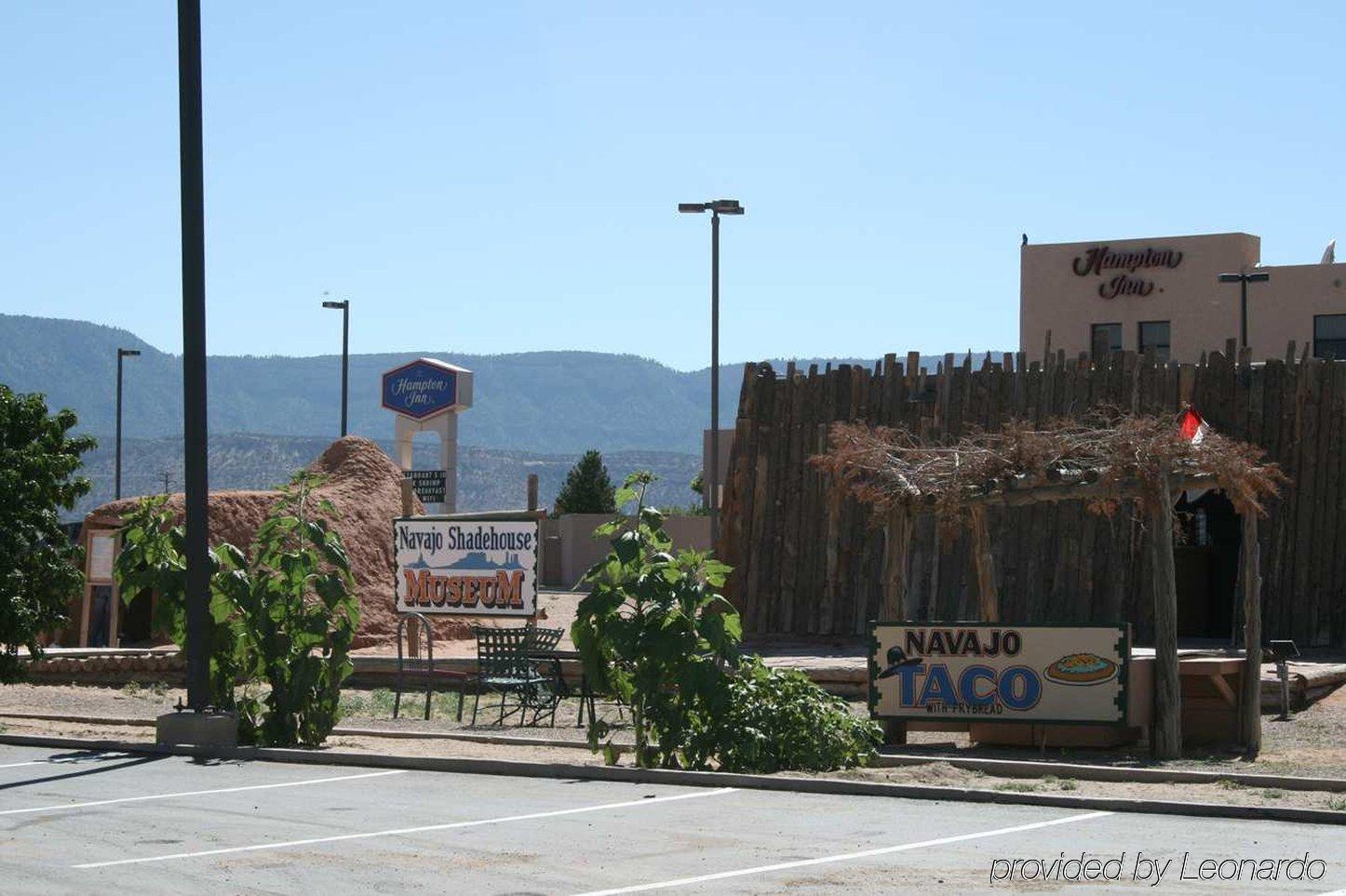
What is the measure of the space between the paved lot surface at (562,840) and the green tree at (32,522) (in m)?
5.61

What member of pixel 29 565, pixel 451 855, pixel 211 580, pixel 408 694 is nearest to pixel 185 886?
pixel 451 855

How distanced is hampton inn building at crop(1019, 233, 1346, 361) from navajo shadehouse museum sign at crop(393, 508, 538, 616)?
72.7 ft

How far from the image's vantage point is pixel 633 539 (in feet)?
42.3

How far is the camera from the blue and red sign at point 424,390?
3641cm

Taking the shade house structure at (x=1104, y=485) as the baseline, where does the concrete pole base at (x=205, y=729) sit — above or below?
below

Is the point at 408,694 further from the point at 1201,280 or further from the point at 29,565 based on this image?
the point at 1201,280

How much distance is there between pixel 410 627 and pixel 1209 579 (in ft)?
39.4

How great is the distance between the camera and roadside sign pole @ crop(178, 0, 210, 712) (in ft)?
48.2

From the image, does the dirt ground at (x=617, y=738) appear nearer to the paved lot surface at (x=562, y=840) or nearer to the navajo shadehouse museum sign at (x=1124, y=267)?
the paved lot surface at (x=562, y=840)

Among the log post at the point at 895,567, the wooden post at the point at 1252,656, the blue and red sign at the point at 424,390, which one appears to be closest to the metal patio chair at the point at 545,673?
the log post at the point at 895,567

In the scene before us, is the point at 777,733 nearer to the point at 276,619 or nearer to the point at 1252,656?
the point at 1252,656

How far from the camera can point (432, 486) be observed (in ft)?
106

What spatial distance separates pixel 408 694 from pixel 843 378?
773cm

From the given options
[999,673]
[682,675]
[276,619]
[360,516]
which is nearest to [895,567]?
[999,673]
